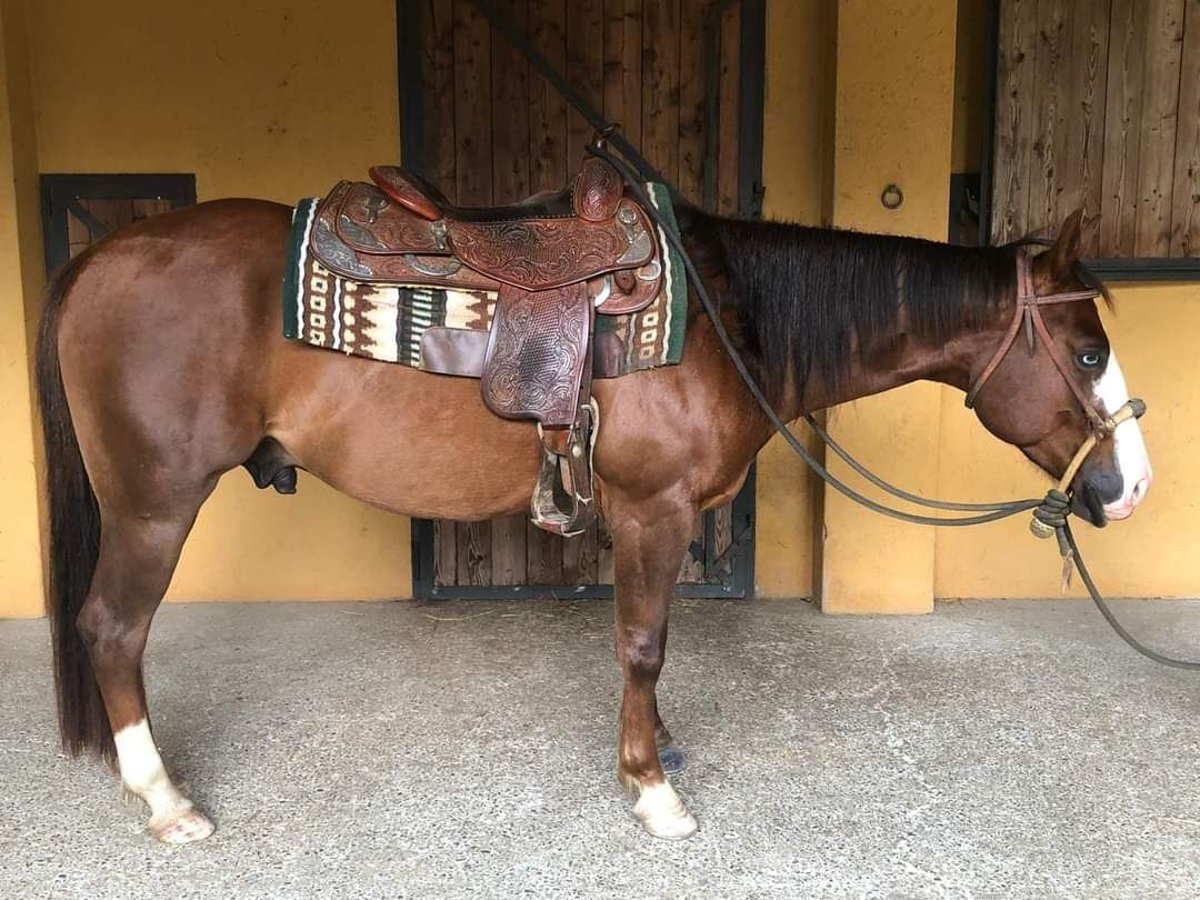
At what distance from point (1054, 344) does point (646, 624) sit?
1.11 m

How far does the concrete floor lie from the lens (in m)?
1.94

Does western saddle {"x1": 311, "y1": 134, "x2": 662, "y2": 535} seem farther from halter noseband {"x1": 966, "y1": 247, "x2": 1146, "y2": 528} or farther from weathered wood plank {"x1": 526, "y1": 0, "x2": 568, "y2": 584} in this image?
weathered wood plank {"x1": 526, "y1": 0, "x2": 568, "y2": 584}

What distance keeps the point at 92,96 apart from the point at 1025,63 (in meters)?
3.41

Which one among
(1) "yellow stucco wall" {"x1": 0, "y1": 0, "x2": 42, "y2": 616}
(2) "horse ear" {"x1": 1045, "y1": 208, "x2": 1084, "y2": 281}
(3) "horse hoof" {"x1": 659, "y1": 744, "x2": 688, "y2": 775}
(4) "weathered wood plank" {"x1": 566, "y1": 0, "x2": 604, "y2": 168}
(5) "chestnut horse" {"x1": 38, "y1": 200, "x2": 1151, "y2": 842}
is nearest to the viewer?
(2) "horse ear" {"x1": 1045, "y1": 208, "x2": 1084, "y2": 281}

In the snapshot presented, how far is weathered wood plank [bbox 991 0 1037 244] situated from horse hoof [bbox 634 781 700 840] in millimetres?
2427

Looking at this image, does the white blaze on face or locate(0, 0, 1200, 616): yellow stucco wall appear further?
locate(0, 0, 1200, 616): yellow stucco wall

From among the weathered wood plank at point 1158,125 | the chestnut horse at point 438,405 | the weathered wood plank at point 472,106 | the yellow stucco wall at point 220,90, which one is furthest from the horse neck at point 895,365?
the yellow stucco wall at point 220,90

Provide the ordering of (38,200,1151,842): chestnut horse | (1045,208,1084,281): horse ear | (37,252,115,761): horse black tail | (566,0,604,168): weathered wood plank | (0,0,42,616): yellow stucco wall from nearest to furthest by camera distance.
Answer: (1045,208,1084,281): horse ear → (38,200,1151,842): chestnut horse → (37,252,115,761): horse black tail → (0,0,42,616): yellow stucco wall → (566,0,604,168): weathered wood plank

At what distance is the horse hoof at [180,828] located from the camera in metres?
2.04

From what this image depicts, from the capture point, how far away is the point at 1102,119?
11.1ft

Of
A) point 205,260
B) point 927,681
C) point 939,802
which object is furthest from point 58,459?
point 927,681

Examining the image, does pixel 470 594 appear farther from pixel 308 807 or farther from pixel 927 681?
pixel 927 681

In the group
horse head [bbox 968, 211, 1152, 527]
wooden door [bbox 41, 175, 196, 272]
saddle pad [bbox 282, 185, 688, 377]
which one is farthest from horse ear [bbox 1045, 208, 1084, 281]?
wooden door [bbox 41, 175, 196, 272]

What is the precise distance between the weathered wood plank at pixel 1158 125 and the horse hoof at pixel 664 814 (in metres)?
2.77
